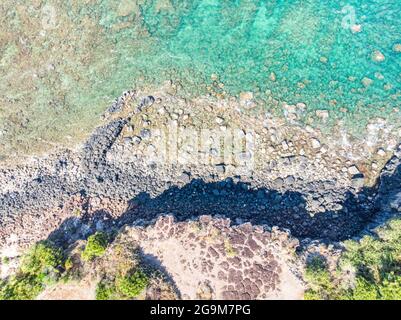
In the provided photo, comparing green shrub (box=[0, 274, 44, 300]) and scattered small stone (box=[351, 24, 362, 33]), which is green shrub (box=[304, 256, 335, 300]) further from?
scattered small stone (box=[351, 24, 362, 33])

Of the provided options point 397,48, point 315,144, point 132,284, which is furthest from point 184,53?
point 132,284

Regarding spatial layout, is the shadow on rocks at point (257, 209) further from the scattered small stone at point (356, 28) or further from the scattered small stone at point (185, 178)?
the scattered small stone at point (356, 28)

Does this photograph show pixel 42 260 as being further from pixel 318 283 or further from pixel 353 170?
pixel 353 170

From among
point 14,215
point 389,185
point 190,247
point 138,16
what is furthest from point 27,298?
point 389,185

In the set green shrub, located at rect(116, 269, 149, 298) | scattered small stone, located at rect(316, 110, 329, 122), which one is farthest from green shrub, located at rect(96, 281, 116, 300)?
scattered small stone, located at rect(316, 110, 329, 122)

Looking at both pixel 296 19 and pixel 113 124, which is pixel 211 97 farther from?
pixel 296 19

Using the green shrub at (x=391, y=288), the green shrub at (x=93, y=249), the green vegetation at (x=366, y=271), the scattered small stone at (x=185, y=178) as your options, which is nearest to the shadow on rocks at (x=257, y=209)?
the scattered small stone at (x=185, y=178)
